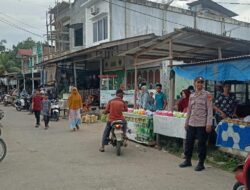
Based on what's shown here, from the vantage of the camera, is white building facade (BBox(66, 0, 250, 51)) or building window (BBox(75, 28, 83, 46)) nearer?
white building facade (BBox(66, 0, 250, 51))

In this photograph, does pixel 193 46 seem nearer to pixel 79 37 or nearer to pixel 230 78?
pixel 230 78

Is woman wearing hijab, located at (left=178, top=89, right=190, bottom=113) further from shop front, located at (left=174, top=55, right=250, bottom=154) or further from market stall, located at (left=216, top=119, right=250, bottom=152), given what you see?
market stall, located at (left=216, top=119, right=250, bottom=152)

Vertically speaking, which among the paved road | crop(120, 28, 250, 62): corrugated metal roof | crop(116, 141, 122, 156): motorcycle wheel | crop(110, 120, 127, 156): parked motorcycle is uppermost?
crop(120, 28, 250, 62): corrugated metal roof

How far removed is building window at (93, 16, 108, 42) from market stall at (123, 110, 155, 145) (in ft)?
50.8

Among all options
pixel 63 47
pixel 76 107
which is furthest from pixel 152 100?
A: pixel 63 47

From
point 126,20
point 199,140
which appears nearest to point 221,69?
point 199,140

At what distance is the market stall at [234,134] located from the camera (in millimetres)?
7637

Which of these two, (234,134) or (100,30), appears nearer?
(234,134)

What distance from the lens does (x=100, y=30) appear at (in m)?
26.6

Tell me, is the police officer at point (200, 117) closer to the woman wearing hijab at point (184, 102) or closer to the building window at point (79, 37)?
the woman wearing hijab at point (184, 102)

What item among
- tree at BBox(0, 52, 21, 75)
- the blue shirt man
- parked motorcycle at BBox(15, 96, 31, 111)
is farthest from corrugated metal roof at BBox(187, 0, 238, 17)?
tree at BBox(0, 52, 21, 75)

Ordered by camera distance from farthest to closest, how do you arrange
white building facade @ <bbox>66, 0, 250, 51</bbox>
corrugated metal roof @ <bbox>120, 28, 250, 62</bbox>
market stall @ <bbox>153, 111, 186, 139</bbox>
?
white building facade @ <bbox>66, 0, 250, 51</bbox>
corrugated metal roof @ <bbox>120, 28, 250, 62</bbox>
market stall @ <bbox>153, 111, 186, 139</bbox>

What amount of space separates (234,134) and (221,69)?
1.56 meters

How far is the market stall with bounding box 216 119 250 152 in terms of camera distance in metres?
7.64
